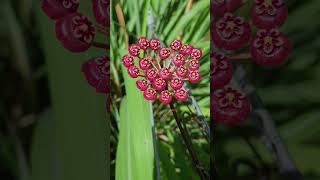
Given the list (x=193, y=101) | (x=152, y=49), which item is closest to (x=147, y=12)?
(x=152, y=49)

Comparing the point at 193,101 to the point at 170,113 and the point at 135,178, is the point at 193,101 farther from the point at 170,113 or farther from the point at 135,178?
the point at 135,178

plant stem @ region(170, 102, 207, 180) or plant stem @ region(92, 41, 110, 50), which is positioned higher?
plant stem @ region(92, 41, 110, 50)

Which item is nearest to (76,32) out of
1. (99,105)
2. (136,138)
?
(99,105)

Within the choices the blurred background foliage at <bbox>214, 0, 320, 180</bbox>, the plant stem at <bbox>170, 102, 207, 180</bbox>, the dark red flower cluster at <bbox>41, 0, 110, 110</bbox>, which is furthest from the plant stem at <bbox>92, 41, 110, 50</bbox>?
the blurred background foliage at <bbox>214, 0, 320, 180</bbox>

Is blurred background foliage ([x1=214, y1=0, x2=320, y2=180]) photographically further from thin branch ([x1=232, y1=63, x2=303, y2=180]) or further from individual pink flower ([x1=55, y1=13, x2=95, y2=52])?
individual pink flower ([x1=55, y1=13, x2=95, y2=52])

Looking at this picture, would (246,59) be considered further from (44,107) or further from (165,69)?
(44,107)

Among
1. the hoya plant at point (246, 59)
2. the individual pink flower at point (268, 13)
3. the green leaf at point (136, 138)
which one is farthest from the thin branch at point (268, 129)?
the green leaf at point (136, 138)
